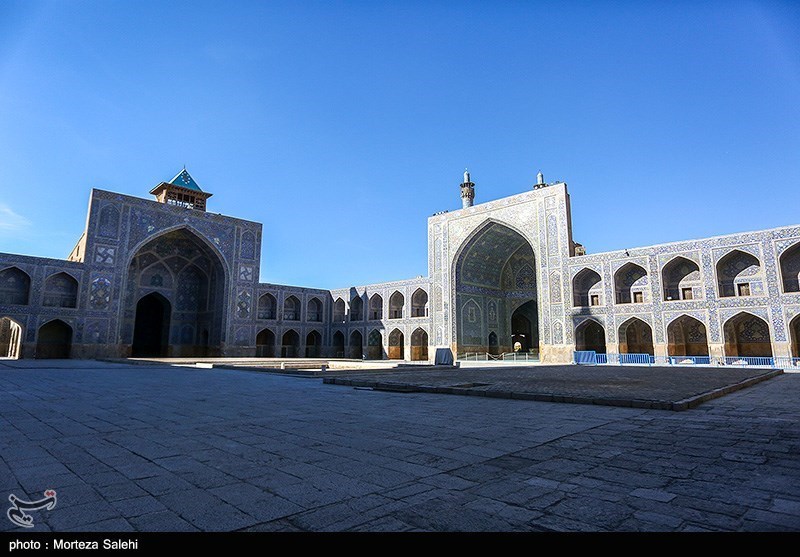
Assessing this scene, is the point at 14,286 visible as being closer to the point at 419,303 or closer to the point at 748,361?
the point at 419,303

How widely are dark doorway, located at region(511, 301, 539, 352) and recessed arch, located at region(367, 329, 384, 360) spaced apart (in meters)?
9.45

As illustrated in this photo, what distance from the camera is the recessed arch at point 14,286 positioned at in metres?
21.9

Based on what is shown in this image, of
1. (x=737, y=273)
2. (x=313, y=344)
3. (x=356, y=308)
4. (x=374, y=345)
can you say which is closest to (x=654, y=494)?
(x=737, y=273)

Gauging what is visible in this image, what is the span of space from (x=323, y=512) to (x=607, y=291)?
966 inches

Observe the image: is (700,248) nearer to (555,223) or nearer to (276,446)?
(555,223)

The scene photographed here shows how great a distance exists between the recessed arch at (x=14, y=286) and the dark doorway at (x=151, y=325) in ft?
23.5

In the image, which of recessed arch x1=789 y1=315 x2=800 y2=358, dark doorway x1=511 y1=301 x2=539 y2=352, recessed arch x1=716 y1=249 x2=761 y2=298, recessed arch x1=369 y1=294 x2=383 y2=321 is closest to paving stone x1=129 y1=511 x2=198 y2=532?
recessed arch x1=789 y1=315 x2=800 y2=358

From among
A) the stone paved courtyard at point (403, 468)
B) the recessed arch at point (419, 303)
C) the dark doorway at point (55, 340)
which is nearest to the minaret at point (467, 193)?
the recessed arch at point (419, 303)

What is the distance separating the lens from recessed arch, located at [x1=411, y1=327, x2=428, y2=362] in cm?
3166

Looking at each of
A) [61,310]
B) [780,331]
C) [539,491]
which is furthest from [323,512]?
[61,310]

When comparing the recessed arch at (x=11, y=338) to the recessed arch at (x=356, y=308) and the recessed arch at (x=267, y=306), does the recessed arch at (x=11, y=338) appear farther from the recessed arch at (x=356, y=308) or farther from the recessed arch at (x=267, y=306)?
the recessed arch at (x=356, y=308)

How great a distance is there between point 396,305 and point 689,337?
59.1 feet

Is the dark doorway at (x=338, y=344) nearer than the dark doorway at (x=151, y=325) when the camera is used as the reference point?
No

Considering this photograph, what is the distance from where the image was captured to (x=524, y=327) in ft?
114
